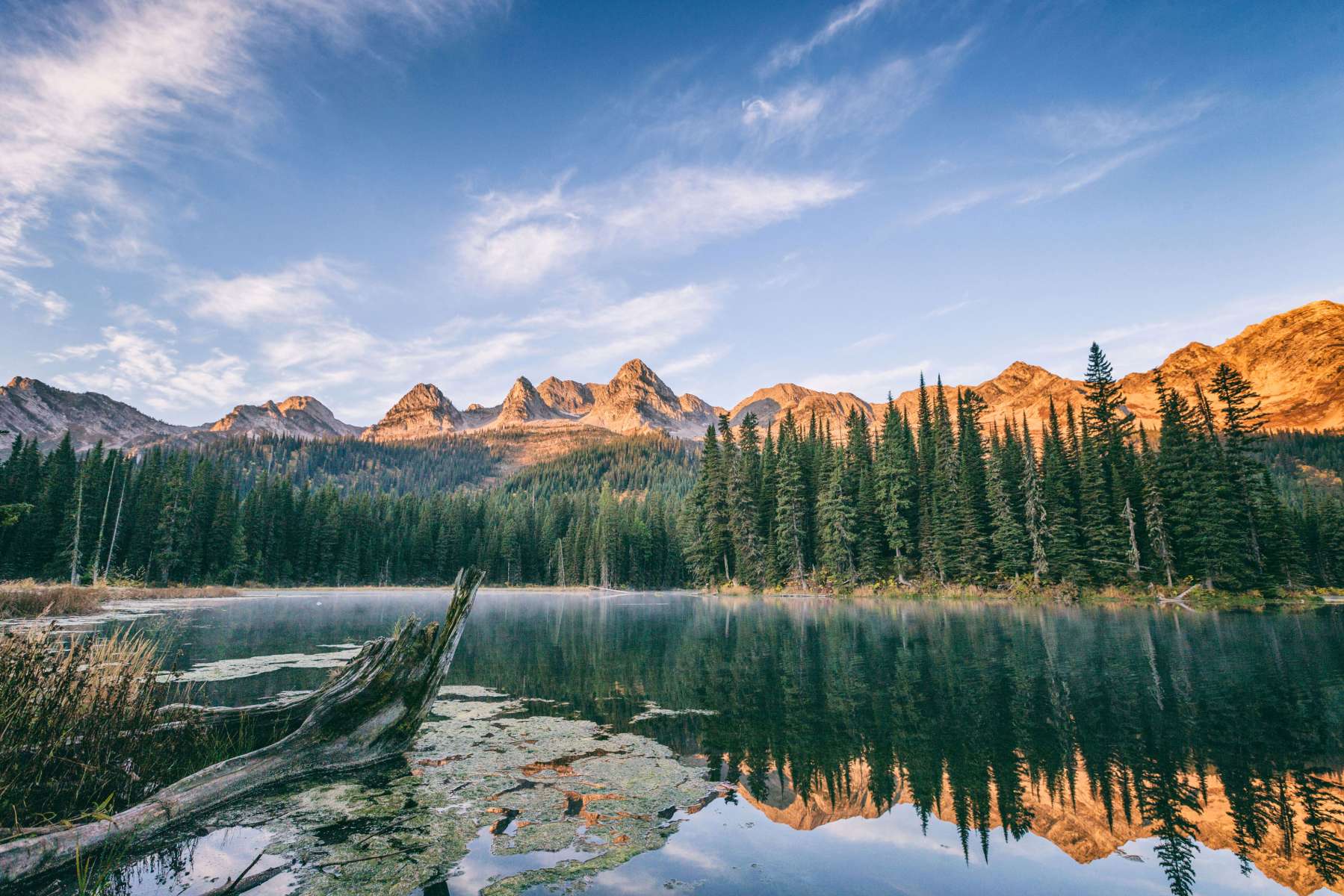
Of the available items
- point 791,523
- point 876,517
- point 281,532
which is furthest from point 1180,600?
point 281,532

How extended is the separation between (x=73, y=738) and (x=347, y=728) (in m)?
3.48

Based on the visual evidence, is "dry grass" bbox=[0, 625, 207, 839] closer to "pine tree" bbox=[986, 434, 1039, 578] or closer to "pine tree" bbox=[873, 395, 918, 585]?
"pine tree" bbox=[986, 434, 1039, 578]

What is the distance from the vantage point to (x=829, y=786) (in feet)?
32.1

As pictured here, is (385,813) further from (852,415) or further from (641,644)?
(852,415)

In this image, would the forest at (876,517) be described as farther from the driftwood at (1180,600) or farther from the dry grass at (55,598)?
the dry grass at (55,598)

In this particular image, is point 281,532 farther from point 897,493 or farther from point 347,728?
point 347,728

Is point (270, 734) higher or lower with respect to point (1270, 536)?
lower

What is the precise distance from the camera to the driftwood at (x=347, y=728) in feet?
25.2

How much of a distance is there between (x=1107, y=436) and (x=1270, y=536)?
16098 mm

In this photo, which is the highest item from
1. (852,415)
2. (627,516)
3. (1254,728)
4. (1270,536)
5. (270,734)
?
(852,415)

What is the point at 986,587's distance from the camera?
2304 inches

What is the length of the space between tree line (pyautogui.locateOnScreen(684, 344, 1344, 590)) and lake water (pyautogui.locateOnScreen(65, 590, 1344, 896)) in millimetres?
34238

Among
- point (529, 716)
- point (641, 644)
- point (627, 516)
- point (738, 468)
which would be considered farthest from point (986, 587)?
point (627, 516)

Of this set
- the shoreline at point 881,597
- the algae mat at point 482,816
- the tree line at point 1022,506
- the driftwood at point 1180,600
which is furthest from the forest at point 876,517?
the algae mat at point 482,816
